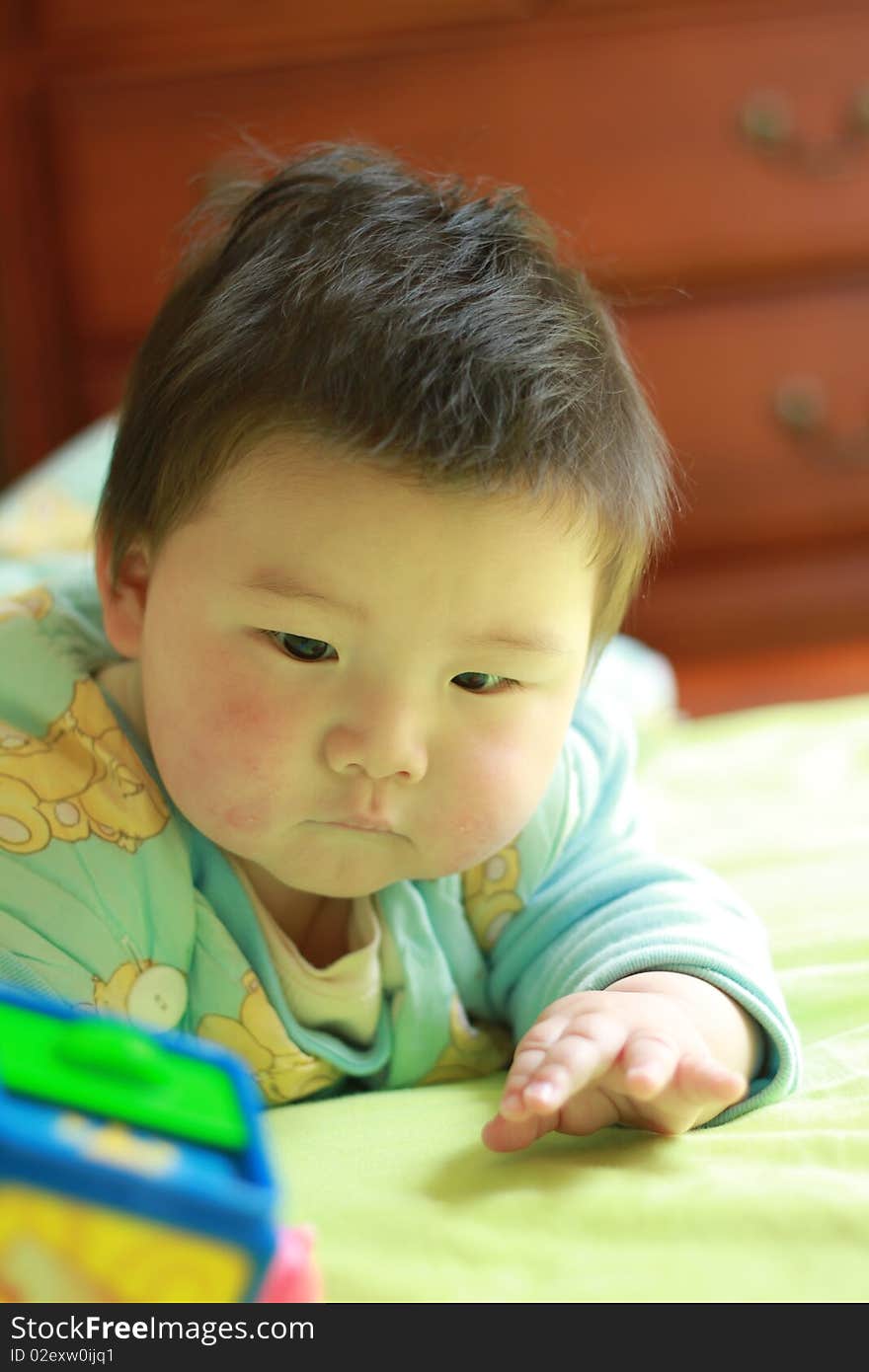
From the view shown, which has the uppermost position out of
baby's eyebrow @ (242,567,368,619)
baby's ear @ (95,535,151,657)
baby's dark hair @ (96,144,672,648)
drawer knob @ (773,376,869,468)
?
baby's dark hair @ (96,144,672,648)

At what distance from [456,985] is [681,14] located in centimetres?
127

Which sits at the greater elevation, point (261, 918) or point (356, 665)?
point (356, 665)

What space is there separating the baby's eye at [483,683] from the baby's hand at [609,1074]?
137 millimetres

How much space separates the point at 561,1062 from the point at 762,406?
1.35 m

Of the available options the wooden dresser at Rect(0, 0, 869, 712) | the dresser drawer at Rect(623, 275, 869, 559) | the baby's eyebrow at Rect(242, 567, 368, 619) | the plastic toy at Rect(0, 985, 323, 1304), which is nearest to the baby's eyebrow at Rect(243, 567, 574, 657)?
the baby's eyebrow at Rect(242, 567, 368, 619)

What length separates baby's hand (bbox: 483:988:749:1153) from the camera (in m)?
0.59

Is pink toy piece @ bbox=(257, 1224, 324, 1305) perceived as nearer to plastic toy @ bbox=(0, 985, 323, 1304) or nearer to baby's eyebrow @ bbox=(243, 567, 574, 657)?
plastic toy @ bbox=(0, 985, 323, 1304)

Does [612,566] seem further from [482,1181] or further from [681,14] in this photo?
[681,14]

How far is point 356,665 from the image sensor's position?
2.05ft

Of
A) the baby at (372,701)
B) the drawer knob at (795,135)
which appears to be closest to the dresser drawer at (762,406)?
the drawer knob at (795,135)

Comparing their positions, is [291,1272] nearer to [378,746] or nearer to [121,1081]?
[121,1081]

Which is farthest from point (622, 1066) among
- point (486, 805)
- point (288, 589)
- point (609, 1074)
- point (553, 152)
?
point (553, 152)

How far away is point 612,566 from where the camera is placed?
710mm

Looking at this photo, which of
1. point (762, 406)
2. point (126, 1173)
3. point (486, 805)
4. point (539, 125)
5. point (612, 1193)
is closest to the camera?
point (126, 1173)
